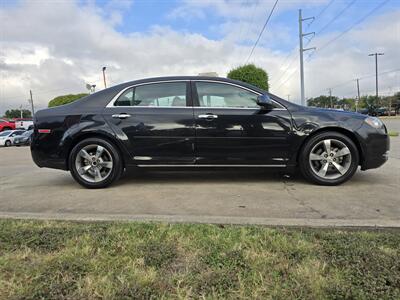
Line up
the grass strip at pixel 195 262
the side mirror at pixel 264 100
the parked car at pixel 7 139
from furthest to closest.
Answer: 1. the parked car at pixel 7 139
2. the side mirror at pixel 264 100
3. the grass strip at pixel 195 262

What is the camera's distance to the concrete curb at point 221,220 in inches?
125

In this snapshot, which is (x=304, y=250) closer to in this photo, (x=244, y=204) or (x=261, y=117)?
(x=244, y=204)

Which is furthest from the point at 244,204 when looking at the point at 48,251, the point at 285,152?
the point at 48,251

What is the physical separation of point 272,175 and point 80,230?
334 centimetres

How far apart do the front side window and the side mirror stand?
0.40ft

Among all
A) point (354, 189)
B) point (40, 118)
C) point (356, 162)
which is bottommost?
point (354, 189)

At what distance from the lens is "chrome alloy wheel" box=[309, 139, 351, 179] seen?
4.77m

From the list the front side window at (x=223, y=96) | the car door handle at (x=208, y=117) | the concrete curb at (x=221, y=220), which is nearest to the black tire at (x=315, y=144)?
the front side window at (x=223, y=96)

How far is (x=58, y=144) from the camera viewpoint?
493 centimetres

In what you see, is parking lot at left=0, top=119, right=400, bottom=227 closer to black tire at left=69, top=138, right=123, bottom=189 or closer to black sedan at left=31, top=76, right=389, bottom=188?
black tire at left=69, top=138, right=123, bottom=189

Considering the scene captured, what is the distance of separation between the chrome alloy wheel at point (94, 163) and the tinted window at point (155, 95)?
2.27ft

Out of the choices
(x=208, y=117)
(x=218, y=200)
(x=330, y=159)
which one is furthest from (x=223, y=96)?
(x=330, y=159)

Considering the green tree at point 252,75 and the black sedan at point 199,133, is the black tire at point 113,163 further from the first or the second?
the green tree at point 252,75

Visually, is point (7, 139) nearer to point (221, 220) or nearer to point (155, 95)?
point (155, 95)
